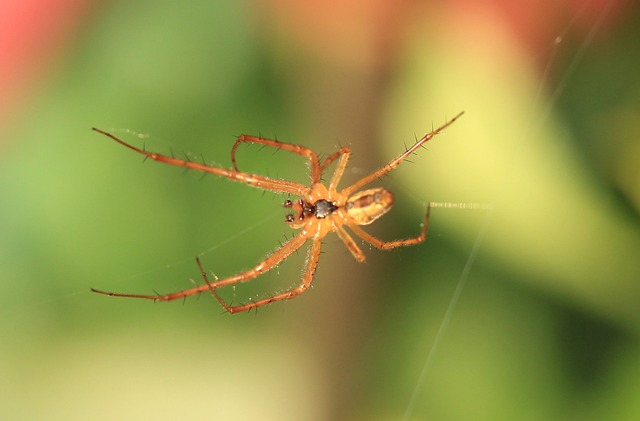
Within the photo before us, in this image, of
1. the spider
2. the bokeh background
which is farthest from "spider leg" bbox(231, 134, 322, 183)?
the bokeh background

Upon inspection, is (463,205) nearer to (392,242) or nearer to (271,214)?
(392,242)

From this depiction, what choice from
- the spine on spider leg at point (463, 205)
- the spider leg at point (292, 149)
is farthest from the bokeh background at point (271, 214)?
the spider leg at point (292, 149)

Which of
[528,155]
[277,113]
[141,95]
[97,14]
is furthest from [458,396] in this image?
[97,14]

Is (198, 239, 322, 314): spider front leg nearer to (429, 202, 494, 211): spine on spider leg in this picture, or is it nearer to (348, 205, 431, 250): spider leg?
(348, 205, 431, 250): spider leg

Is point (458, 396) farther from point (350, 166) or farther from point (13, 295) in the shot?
point (13, 295)

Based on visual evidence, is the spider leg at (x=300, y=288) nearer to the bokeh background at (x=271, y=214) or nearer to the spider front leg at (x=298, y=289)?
the spider front leg at (x=298, y=289)

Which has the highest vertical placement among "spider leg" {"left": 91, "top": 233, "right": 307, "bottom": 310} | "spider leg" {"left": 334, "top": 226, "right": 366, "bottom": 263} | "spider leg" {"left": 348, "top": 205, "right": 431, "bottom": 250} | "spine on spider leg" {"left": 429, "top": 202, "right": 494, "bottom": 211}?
"spine on spider leg" {"left": 429, "top": 202, "right": 494, "bottom": 211}
